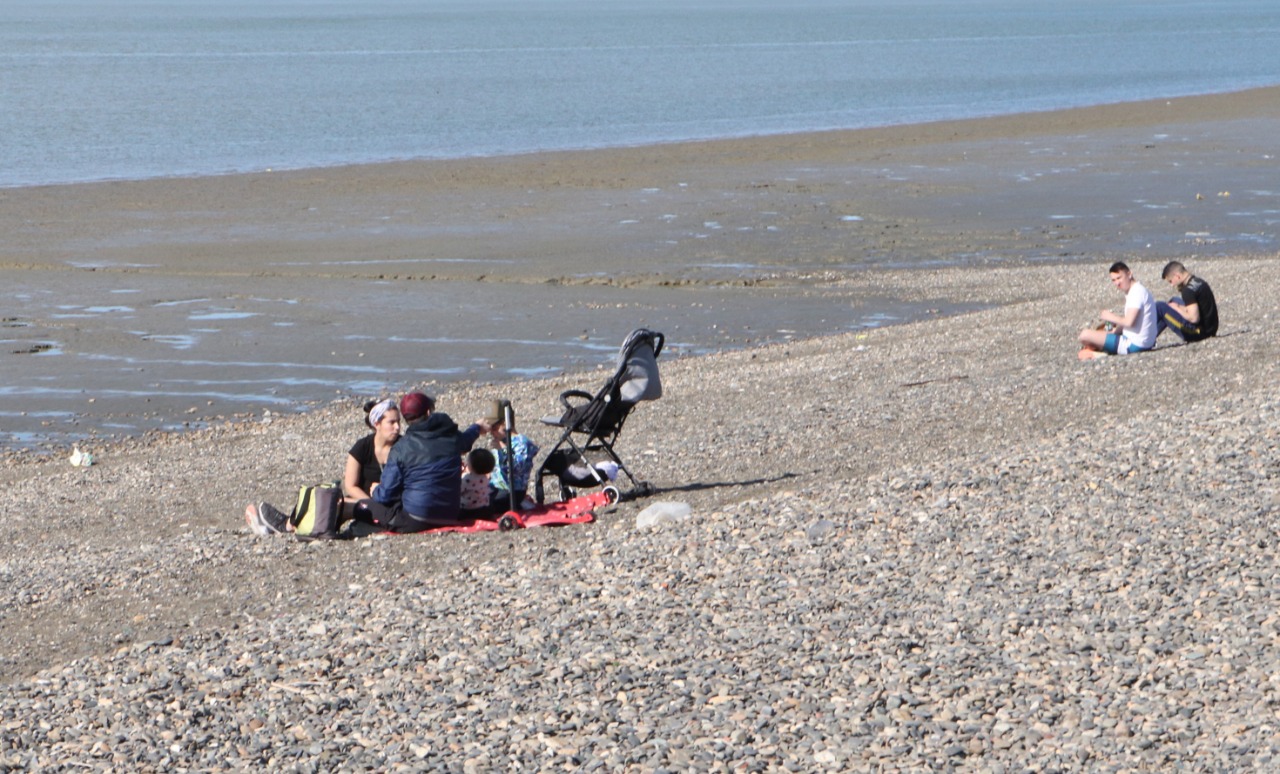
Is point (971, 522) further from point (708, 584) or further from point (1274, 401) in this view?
point (1274, 401)

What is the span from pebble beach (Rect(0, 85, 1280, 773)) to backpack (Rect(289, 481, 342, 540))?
14 cm

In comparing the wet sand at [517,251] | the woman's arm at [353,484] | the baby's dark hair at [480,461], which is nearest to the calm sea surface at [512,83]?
the wet sand at [517,251]

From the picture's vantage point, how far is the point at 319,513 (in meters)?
9.26

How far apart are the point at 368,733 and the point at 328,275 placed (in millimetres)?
15652

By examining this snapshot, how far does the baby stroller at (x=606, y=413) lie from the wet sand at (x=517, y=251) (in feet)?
17.5

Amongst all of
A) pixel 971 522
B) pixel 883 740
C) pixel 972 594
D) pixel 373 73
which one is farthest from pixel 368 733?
pixel 373 73

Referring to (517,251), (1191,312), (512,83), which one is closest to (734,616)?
(1191,312)

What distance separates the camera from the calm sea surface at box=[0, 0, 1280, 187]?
1658 inches

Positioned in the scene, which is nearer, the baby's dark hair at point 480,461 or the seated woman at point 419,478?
the seated woman at point 419,478

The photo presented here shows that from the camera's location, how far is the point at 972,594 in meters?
7.02

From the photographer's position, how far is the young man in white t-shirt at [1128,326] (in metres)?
13.3

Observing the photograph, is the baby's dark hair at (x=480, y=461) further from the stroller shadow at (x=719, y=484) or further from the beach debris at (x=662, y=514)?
the stroller shadow at (x=719, y=484)

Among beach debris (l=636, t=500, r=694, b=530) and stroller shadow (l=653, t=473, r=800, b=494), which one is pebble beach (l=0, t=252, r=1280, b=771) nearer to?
stroller shadow (l=653, t=473, r=800, b=494)

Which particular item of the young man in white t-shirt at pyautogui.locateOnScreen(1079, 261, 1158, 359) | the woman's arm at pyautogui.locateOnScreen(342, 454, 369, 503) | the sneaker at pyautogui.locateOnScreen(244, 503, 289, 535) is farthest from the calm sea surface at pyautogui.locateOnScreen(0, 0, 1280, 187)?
the woman's arm at pyautogui.locateOnScreen(342, 454, 369, 503)
